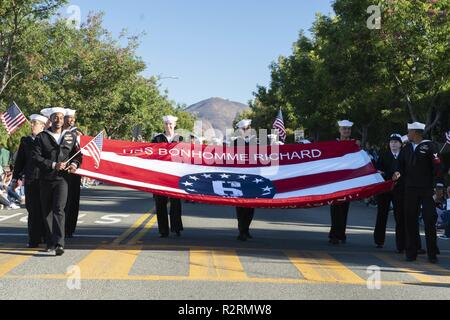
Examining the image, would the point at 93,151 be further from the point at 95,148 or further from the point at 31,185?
the point at 31,185

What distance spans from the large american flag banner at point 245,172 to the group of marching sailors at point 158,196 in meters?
0.42

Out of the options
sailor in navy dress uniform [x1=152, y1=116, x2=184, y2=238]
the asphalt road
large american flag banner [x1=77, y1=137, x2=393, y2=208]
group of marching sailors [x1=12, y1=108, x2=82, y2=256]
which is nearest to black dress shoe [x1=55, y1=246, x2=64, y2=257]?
group of marching sailors [x1=12, y1=108, x2=82, y2=256]

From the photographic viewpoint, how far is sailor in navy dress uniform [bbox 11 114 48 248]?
1055 centimetres

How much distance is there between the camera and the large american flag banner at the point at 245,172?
1128cm

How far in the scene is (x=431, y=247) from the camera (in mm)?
10156

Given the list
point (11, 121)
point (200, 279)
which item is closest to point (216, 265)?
point (200, 279)

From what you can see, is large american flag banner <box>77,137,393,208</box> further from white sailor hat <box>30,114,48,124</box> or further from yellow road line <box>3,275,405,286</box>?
yellow road line <box>3,275,405,286</box>

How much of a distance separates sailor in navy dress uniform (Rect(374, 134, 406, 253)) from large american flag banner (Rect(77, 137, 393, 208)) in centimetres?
22

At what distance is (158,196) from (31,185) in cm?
238

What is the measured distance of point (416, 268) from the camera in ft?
30.9

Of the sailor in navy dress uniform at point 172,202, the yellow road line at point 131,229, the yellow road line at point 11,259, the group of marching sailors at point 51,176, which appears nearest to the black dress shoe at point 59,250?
the group of marching sailors at point 51,176

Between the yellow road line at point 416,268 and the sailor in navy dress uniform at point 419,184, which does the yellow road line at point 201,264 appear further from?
the sailor in navy dress uniform at point 419,184
